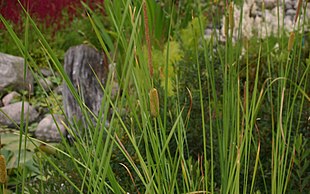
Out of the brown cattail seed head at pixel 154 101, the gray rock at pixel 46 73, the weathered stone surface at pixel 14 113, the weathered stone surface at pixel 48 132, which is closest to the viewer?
the brown cattail seed head at pixel 154 101

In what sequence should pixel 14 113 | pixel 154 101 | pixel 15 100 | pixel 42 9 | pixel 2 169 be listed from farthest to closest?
pixel 42 9 < pixel 15 100 < pixel 14 113 < pixel 154 101 < pixel 2 169

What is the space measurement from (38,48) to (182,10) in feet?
4.41

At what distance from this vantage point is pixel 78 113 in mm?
4082

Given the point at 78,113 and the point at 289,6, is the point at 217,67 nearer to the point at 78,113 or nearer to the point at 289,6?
the point at 78,113

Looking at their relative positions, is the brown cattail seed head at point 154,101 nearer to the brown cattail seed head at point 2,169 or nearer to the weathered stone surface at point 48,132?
the brown cattail seed head at point 2,169

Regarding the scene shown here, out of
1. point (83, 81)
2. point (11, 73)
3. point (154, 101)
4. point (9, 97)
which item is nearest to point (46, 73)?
point (11, 73)

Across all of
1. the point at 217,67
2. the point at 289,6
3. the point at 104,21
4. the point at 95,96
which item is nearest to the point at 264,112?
the point at 217,67

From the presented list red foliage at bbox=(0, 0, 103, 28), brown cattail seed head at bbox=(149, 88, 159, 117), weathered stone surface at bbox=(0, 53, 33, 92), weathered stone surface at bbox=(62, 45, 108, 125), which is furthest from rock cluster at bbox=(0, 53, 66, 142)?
brown cattail seed head at bbox=(149, 88, 159, 117)

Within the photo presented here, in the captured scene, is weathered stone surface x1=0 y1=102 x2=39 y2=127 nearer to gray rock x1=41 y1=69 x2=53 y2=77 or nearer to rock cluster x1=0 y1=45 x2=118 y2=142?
rock cluster x1=0 y1=45 x2=118 y2=142

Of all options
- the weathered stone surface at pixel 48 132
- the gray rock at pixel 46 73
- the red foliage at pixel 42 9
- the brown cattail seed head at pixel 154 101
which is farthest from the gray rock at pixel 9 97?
the brown cattail seed head at pixel 154 101

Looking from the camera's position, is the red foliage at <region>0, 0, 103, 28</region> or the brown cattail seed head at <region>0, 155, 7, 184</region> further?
the red foliage at <region>0, 0, 103, 28</region>

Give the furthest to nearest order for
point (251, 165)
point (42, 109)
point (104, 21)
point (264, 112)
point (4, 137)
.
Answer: point (104, 21)
point (42, 109)
point (4, 137)
point (264, 112)
point (251, 165)

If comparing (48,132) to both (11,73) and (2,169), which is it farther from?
(2,169)

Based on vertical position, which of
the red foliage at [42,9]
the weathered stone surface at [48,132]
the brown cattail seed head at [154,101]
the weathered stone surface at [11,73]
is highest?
the brown cattail seed head at [154,101]
